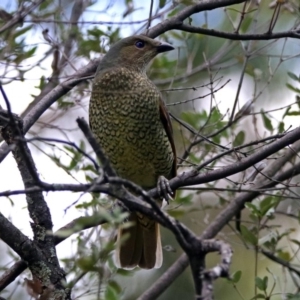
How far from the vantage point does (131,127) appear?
4.78 meters

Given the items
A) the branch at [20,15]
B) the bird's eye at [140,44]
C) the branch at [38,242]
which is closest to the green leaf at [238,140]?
the bird's eye at [140,44]

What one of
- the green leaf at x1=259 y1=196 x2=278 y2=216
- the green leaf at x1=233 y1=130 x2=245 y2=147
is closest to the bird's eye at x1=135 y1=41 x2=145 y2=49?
the green leaf at x1=233 y1=130 x2=245 y2=147

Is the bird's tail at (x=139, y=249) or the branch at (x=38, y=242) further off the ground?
the bird's tail at (x=139, y=249)

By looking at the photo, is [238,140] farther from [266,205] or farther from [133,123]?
[133,123]

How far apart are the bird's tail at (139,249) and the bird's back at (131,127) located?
1.48 feet

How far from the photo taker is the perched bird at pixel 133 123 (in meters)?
4.79

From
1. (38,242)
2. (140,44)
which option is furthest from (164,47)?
(38,242)

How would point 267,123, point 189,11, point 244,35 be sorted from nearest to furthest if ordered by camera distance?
1. point 244,35
2. point 189,11
3. point 267,123

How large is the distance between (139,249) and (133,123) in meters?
1.03

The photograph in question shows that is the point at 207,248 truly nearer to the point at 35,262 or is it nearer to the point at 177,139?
the point at 35,262

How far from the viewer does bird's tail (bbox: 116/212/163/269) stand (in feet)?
17.0

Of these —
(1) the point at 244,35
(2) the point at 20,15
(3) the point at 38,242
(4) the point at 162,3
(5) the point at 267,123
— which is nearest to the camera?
(3) the point at 38,242

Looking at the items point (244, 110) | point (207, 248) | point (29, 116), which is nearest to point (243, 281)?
point (244, 110)

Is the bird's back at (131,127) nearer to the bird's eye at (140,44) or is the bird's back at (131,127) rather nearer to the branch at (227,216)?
the bird's eye at (140,44)
